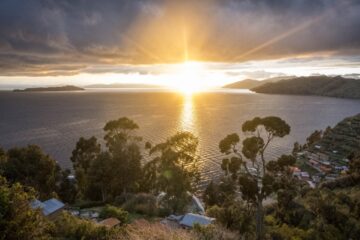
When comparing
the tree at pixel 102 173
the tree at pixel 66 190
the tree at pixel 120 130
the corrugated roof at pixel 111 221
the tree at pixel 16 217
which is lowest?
the tree at pixel 66 190

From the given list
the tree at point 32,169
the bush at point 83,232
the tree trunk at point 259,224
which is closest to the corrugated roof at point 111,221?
the bush at point 83,232

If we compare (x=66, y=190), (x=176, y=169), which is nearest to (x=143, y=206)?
(x=176, y=169)

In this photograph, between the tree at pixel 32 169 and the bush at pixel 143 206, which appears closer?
the bush at pixel 143 206

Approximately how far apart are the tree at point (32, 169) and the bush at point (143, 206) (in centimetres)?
1502

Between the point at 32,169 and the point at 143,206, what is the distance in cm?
1754

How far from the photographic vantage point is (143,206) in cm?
2606

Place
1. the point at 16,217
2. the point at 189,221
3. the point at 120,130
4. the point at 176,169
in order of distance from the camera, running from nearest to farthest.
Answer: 1. the point at 16,217
2. the point at 189,221
3. the point at 176,169
4. the point at 120,130

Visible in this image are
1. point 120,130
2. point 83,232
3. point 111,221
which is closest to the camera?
point 83,232

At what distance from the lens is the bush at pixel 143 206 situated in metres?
25.8

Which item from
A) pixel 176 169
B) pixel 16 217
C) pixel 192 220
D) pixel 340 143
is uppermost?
pixel 16 217

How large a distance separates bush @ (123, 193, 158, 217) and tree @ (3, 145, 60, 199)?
15.0 meters

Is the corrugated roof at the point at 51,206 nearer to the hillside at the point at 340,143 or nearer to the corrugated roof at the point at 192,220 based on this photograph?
the corrugated roof at the point at 192,220

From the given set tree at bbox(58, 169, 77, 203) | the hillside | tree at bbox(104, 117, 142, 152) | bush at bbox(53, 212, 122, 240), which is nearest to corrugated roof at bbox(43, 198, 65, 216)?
bush at bbox(53, 212, 122, 240)

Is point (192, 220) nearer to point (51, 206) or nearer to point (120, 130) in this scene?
point (51, 206)
